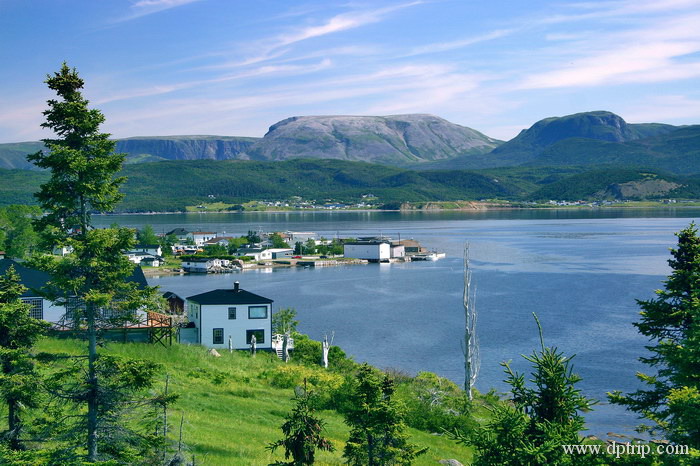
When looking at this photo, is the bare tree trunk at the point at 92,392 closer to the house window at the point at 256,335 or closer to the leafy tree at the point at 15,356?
the leafy tree at the point at 15,356

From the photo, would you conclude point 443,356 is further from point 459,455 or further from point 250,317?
point 459,455

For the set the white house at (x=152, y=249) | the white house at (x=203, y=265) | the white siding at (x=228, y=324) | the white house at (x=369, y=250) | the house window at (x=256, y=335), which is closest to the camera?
the white siding at (x=228, y=324)

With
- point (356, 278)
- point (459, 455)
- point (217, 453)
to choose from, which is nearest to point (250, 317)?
point (459, 455)

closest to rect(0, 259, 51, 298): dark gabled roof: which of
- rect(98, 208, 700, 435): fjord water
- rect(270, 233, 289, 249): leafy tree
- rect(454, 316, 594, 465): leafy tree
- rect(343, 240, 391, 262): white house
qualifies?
rect(98, 208, 700, 435): fjord water

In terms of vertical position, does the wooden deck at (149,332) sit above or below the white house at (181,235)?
above

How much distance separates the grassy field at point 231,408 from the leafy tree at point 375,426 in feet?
9.38

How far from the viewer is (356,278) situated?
8200 cm

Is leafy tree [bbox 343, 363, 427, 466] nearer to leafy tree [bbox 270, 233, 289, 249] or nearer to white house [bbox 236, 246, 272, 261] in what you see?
white house [bbox 236, 246, 272, 261]

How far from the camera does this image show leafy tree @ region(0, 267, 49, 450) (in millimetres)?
11312

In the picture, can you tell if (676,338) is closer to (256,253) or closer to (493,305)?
(493,305)

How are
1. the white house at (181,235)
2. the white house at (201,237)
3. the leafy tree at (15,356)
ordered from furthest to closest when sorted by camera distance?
the white house at (181,235), the white house at (201,237), the leafy tree at (15,356)

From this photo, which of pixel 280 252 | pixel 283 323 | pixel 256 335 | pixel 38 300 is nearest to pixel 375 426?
pixel 38 300

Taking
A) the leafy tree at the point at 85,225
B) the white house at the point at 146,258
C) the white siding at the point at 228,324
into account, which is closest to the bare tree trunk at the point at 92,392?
the leafy tree at the point at 85,225

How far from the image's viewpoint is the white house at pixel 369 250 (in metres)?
102
